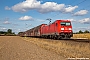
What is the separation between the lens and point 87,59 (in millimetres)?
8711

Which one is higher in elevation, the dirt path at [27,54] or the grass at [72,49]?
the grass at [72,49]

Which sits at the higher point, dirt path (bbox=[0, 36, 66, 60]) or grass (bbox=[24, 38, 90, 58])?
grass (bbox=[24, 38, 90, 58])

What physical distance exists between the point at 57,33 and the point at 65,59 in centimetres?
2079

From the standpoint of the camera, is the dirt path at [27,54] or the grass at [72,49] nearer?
the dirt path at [27,54]

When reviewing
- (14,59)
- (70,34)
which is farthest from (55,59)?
(70,34)

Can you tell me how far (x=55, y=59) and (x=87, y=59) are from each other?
173cm

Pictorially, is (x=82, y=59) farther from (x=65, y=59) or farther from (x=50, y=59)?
(x=50, y=59)

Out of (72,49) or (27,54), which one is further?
(72,49)

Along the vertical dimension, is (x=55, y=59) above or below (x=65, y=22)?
below

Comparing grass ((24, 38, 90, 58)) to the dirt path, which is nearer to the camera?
the dirt path

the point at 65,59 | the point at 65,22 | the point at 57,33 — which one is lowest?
the point at 65,59

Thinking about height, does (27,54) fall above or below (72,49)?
below

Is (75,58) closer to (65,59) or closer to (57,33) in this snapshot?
(65,59)

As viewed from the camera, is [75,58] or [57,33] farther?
[57,33]
